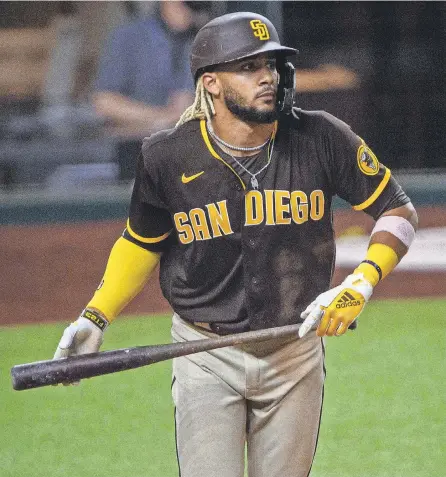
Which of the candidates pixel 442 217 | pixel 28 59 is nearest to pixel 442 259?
pixel 442 217

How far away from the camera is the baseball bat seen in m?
3.65

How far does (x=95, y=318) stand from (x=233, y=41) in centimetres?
100

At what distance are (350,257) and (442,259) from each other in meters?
0.67

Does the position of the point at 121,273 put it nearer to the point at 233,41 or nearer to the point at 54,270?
the point at 233,41

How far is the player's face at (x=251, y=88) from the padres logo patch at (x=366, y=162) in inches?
12.0

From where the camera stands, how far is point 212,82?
3828 mm

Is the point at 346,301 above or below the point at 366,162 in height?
below

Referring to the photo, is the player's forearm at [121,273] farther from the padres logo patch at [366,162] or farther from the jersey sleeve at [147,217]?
the padres logo patch at [366,162]

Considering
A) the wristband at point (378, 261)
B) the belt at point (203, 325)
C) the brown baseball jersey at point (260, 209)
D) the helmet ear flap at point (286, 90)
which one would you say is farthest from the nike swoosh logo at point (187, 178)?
the wristband at point (378, 261)

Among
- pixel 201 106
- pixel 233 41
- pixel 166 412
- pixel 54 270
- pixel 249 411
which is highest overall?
pixel 233 41

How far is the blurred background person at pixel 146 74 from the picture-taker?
843 cm

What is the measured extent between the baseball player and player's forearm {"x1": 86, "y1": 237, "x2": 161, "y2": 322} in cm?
13

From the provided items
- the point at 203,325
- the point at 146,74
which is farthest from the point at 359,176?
the point at 146,74

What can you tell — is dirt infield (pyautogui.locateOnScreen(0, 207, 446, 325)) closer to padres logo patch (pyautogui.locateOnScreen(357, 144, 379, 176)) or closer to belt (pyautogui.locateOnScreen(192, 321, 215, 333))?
belt (pyautogui.locateOnScreen(192, 321, 215, 333))
